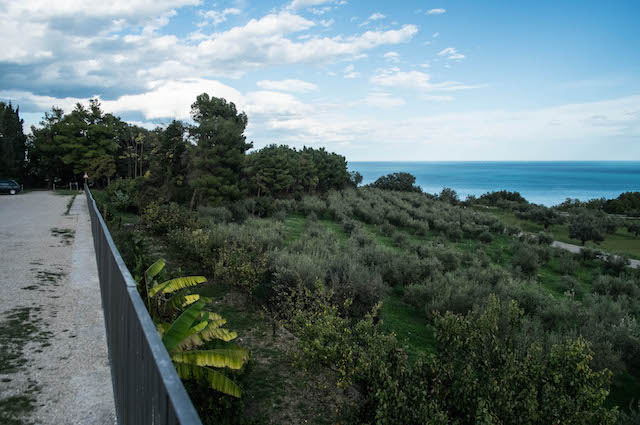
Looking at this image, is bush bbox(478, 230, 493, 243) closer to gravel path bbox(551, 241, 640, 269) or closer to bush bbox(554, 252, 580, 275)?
gravel path bbox(551, 241, 640, 269)

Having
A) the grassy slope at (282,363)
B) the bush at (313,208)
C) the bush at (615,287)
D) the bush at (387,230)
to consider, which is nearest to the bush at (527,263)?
the bush at (615,287)

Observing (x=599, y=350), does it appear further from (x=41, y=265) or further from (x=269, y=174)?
(x=269, y=174)

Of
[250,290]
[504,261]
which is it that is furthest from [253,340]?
[504,261]

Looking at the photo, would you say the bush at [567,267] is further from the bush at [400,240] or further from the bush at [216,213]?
the bush at [216,213]

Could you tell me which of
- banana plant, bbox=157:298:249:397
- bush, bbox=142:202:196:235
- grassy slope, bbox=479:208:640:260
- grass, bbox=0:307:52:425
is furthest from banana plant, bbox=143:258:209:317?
grassy slope, bbox=479:208:640:260

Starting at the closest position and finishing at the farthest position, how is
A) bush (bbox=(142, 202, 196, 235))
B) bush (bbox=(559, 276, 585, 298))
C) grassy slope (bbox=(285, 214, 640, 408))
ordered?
grassy slope (bbox=(285, 214, 640, 408)), bush (bbox=(142, 202, 196, 235)), bush (bbox=(559, 276, 585, 298))

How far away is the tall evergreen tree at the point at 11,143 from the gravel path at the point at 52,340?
3931 centimetres

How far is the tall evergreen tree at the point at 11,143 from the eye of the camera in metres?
40.6

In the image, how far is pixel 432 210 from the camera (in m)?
45.1

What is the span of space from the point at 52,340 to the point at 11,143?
49570 mm

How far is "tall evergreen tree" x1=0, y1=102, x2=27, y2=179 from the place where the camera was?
133 feet

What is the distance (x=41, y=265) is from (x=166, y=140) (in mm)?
37540

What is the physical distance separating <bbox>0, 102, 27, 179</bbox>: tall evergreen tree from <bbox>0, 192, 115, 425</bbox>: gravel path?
3931 centimetres

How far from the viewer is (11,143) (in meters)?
42.2
